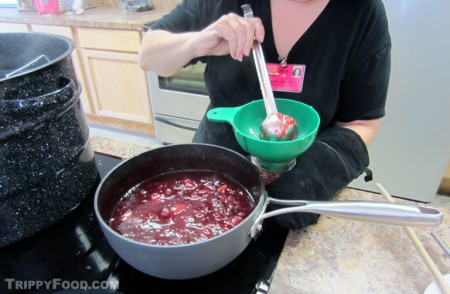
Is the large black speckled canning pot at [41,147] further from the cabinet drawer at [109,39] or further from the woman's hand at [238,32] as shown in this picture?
the cabinet drawer at [109,39]

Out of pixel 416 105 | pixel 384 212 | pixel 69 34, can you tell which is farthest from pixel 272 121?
pixel 69 34

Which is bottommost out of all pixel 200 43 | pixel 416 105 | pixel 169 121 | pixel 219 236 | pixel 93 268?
pixel 169 121

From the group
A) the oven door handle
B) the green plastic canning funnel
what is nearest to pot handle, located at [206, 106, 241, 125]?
the green plastic canning funnel

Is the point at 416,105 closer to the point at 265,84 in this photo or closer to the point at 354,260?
the point at 265,84

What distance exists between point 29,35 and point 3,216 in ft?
1.26

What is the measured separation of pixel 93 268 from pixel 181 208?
0.17 metres

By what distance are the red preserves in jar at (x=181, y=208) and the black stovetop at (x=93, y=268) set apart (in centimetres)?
6

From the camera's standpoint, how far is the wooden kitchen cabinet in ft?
7.17

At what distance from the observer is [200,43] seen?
2.69 ft

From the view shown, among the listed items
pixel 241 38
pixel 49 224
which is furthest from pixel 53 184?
pixel 241 38

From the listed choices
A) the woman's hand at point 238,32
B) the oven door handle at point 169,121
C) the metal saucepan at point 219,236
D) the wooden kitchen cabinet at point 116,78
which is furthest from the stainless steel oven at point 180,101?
the metal saucepan at point 219,236

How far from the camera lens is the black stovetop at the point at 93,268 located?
0.52 m

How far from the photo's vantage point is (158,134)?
242cm

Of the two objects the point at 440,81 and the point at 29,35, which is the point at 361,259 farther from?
the point at 440,81
